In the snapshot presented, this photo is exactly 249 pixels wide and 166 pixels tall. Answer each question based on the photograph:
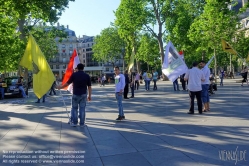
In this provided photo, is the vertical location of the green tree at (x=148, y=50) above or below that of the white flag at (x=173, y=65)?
above

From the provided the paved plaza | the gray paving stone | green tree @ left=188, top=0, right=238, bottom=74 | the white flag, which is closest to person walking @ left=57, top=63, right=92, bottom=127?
the paved plaza

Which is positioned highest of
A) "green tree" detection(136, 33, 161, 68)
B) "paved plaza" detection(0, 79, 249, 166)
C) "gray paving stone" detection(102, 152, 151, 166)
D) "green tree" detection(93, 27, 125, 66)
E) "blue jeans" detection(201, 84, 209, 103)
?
"green tree" detection(93, 27, 125, 66)

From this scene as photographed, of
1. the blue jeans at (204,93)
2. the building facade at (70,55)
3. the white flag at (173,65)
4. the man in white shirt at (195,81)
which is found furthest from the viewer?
the building facade at (70,55)

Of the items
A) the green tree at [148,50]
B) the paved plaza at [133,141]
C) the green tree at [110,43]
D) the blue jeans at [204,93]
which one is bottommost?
the paved plaza at [133,141]

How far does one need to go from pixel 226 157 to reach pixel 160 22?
35431mm

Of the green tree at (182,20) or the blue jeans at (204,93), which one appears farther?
the green tree at (182,20)

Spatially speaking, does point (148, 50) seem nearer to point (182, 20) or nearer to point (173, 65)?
point (182, 20)

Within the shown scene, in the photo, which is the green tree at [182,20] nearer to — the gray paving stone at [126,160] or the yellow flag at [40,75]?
the yellow flag at [40,75]

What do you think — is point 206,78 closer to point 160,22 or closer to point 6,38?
point 6,38

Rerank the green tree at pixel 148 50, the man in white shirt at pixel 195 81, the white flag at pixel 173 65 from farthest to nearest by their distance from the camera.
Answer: the green tree at pixel 148 50, the white flag at pixel 173 65, the man in white shirt at pixel 195 81

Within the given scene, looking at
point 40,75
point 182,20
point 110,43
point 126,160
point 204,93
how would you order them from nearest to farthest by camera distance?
1. point 126,160
2. point 40,75
3. point 204,93
4. point 182,20
5. point 110,43

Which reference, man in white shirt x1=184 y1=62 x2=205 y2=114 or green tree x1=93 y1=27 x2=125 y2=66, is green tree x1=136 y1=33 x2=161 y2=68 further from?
man in white shirt x1=184 y1=62 x2=205 y2=114

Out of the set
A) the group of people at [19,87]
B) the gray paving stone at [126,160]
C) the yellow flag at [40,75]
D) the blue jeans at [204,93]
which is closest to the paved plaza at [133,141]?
the gray paving stone at [126,160]

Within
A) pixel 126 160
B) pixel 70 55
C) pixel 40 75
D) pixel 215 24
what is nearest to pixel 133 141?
pixel 126 160
